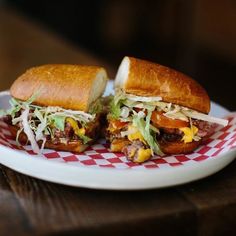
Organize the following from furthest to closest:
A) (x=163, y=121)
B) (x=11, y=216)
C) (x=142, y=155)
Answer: (x=163, y=121) → (x=142, y=155) → (x=11, y=216)

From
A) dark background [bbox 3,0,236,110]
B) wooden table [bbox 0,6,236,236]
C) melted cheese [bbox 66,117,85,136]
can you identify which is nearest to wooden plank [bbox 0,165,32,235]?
wooden table [bbox 0,6,236,236]

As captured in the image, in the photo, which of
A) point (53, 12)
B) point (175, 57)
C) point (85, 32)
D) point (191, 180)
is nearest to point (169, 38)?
point (175, 57)

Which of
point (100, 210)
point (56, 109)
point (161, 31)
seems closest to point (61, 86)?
point (56, 109)

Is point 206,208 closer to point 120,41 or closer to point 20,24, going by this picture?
point 20,24

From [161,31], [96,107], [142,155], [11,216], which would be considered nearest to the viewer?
[11,216]

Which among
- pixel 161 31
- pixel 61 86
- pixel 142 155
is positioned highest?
pixel 61 86

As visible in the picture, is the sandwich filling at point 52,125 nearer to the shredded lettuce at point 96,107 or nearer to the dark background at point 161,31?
the shredded lettuce at point 96,107

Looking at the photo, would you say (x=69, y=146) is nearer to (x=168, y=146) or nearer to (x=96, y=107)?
(x=96, y=107)
